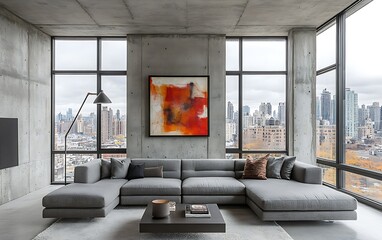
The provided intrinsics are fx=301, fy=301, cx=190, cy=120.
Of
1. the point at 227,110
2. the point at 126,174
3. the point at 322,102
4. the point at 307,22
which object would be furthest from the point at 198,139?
the point at 307,22

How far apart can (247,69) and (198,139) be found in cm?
200

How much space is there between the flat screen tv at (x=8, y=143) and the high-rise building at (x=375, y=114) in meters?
6.01

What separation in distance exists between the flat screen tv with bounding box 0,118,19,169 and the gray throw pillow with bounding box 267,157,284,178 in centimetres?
446

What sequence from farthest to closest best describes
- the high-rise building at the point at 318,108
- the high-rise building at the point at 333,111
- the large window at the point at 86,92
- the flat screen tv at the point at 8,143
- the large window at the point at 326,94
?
the large window at the point at 86,92 → the high-rise building at the point at 318,108 → the large window at the point at 326,94 → the high-rise building at the point at 333,111 → the flat screen tv at the point at 8,143

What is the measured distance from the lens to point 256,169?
17.2ft

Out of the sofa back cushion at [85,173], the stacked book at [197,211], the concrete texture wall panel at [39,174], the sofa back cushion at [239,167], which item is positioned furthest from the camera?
the concrete texture wall panel at [39,174]

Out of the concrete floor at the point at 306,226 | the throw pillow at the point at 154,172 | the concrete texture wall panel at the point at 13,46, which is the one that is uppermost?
the concrete texture wall panel at the point at 13,46

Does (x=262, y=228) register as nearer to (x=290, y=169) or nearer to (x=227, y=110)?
(x=290, y=169)

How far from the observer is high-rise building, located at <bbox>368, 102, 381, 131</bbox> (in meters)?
4.69

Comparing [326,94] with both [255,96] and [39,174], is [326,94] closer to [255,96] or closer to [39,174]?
[255,96]

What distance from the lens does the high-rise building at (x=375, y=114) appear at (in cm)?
469

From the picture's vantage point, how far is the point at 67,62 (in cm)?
703

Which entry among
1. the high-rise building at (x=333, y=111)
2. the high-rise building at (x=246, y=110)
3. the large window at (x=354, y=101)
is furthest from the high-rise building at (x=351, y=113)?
the high-rise building at (x=246, y=110)

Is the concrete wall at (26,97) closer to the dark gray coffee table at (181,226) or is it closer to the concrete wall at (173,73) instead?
the concrete wall at (173,73)
